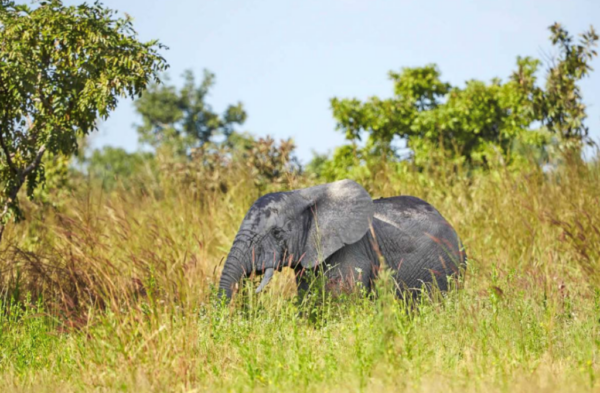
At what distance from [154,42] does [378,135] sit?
10.9 m

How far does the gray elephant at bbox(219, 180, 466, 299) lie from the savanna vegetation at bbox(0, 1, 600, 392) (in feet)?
0.73

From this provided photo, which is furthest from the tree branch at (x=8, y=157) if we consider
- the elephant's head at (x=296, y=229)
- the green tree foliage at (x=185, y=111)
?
the green tree foliage at (x=185, y=111)

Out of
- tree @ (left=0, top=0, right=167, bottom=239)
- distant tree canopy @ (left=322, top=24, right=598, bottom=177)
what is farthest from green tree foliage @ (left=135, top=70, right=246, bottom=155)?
tree @ (left=0, top=0, right=167, bottom=239)

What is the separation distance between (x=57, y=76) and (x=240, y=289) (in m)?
3.13

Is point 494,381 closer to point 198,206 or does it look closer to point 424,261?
point 424,261

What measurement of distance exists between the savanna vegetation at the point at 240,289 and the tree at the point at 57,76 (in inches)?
0.8

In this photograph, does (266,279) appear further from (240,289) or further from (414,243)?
(414,243)

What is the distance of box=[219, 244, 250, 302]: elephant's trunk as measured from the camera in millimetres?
5715

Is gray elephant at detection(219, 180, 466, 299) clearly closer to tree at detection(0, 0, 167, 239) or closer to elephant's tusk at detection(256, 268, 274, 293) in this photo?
elephant's tusk at detection(256, 268, 274, 293)

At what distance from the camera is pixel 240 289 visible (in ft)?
18.7

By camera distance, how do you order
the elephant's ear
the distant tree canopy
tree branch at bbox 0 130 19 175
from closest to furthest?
the elephant's ear
tree branch at bbox 0 130 19 175
the distant tree canopy

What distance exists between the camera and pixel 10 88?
6.61m

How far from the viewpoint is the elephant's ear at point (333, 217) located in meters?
6.05

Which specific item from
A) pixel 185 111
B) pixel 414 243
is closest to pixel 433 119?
pixel 414 243
